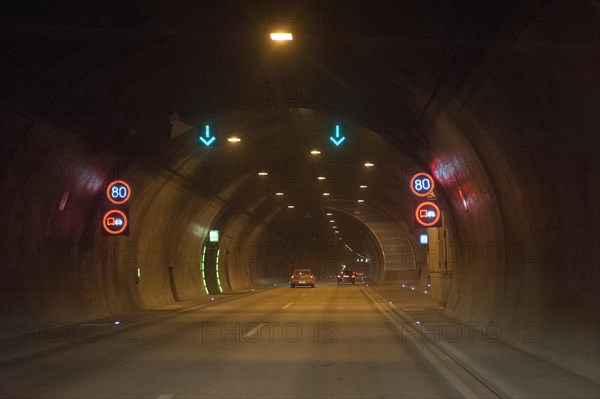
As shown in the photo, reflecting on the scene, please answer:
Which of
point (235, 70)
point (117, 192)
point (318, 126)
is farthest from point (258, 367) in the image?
point (318, 126)

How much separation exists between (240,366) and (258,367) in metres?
0.37

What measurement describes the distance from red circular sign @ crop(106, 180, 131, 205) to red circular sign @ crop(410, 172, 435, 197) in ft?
30.0

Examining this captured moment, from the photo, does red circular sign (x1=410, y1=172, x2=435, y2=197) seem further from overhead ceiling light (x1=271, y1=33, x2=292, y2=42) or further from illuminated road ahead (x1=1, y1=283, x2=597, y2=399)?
overhead ceiling light (x1=271, y1=33, x2=292, y2=42)

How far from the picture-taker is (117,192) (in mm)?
22328

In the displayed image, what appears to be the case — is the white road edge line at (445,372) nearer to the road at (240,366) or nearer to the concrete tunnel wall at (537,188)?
the road at (240,366)

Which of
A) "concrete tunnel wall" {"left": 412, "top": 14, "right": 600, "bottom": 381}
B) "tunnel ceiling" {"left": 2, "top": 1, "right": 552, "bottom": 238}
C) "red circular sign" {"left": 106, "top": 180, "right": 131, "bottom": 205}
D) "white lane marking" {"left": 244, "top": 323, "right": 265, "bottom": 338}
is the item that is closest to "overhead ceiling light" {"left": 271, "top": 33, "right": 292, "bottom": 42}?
"tunnel ceiling" {"left": 2, "top": 1, "right": 552, "bottom": 238}

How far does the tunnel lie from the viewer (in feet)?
35.6

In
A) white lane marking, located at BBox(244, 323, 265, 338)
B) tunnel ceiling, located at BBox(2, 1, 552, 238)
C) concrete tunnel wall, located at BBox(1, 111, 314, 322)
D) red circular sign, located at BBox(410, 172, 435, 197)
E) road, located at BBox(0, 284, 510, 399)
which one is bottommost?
road, located at BBox(0, 284, 510, 399)

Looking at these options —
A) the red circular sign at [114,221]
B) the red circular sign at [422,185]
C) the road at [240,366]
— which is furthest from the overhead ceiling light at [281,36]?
the red circular sign at [114,221]

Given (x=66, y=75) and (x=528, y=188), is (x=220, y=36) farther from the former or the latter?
(x=528, y=188)

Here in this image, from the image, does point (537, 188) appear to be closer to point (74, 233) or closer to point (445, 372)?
point (445, 372)

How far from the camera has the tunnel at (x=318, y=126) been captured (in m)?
10.9

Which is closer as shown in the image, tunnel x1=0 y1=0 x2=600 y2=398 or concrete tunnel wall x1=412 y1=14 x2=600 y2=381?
concrete tunnel wall x1=412 y1=14 x2=600 y2=381

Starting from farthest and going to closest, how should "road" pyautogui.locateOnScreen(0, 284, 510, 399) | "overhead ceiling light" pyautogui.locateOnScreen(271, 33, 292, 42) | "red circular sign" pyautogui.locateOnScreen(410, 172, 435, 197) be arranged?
"red circular sign" pyautogui.locateOnScreen(410, 172, 435, 197) < "overhead ceiling light" pyautogui.locateOnScreen(271, 33, 292, 42) < "road" pyautogui.locateOnScreen(0, 284, 510, 399)
